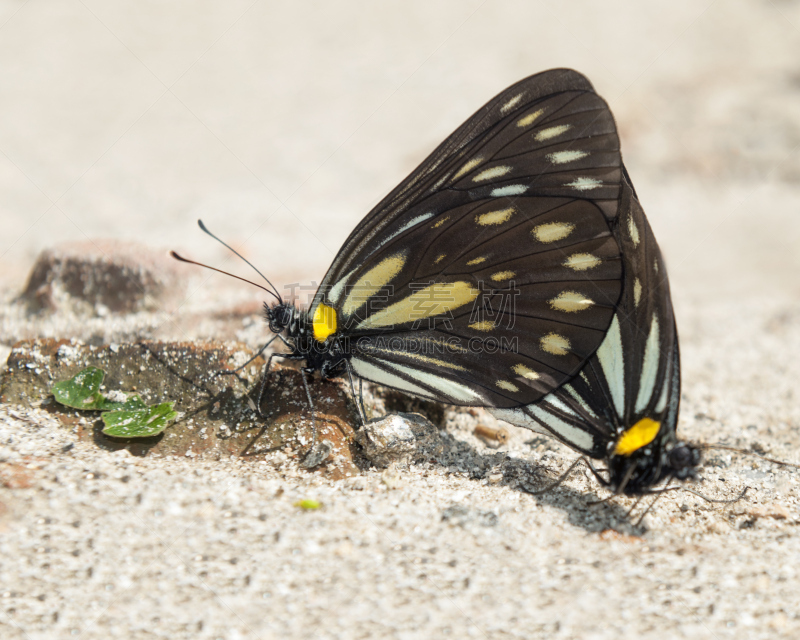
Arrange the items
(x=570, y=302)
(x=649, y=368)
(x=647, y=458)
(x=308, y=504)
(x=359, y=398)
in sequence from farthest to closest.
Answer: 1. (x=359, y=398)
2. (x=570, y=302)
3. (x=649, y=368)
4. (x=647, y=458)
5. (x=308, y=504)

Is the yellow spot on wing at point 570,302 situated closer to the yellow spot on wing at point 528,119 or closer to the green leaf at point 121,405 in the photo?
the yellow spot on wing at point 528,119

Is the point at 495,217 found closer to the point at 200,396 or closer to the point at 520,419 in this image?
the point at 520,419

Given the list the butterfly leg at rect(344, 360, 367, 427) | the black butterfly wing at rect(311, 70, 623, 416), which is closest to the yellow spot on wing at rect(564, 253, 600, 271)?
the black butterfly wing at rect(311, 70, 623, 416)

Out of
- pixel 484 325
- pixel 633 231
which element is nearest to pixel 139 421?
pixel 484 325

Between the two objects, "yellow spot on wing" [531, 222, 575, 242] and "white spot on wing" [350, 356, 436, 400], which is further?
"white spot on wing" [350, 356, 436, 400]

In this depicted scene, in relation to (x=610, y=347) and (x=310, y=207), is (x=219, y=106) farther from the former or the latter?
(x=610, y=347)

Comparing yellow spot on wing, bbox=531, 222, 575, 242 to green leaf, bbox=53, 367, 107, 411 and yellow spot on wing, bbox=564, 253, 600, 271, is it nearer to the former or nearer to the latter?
yellow spot on wing, bbox=564, 253, 600, 271

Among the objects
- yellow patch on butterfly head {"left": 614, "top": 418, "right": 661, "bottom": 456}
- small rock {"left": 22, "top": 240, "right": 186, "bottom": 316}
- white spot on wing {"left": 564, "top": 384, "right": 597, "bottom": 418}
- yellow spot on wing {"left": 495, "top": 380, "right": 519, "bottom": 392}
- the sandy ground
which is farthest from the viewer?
small rock {"left": 22, "top": 240, "right": 186, "bottom": 316}
